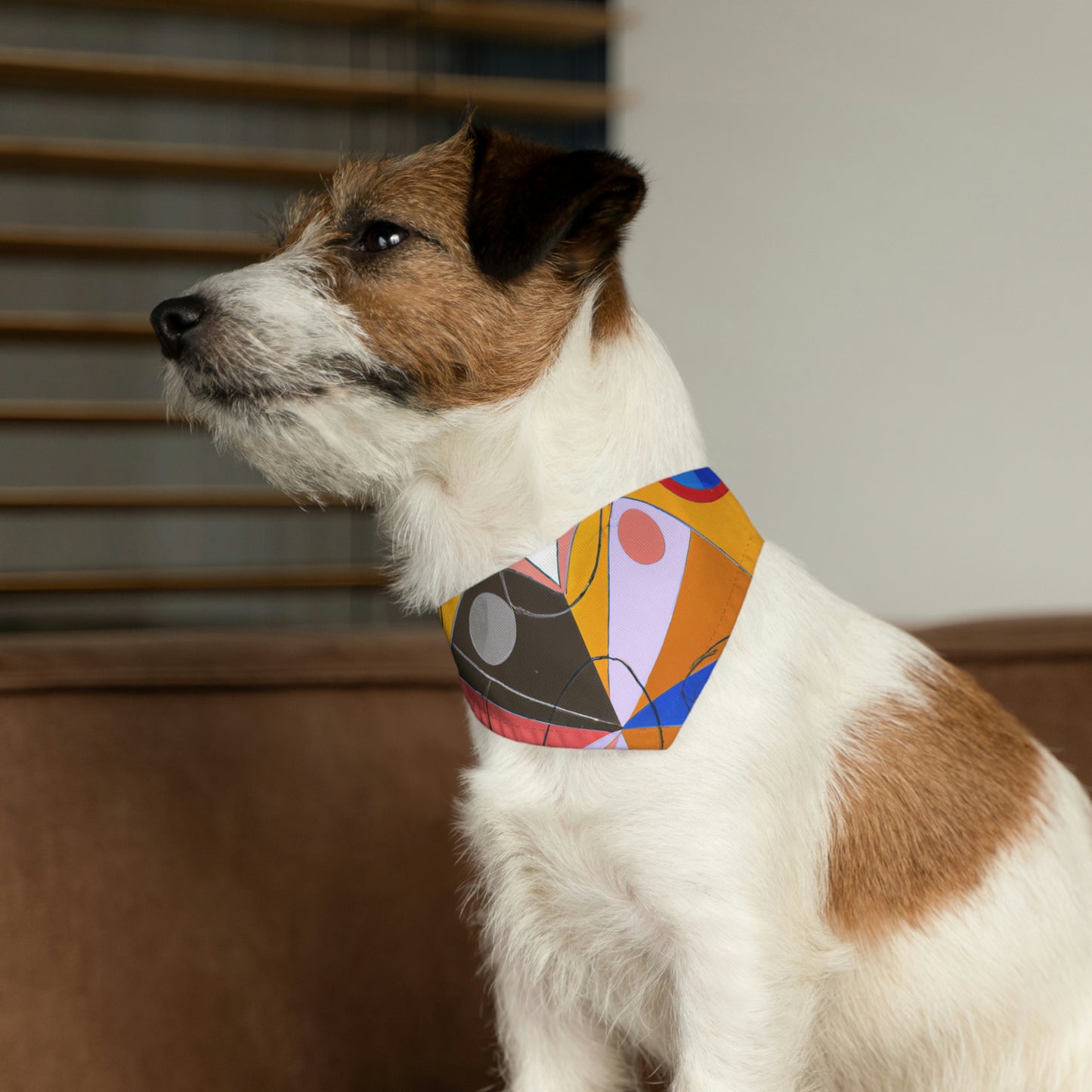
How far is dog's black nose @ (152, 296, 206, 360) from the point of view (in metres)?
0.99

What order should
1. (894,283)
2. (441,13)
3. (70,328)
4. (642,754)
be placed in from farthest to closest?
1. (70,328)
2. (441,13)
3. (894,283)
4. (642,754)

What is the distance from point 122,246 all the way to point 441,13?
4.02ft

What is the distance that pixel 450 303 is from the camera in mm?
994

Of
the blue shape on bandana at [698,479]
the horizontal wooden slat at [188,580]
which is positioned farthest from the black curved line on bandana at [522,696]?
the horizontal wooden slat at [188,580]

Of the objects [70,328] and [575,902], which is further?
[70,328]

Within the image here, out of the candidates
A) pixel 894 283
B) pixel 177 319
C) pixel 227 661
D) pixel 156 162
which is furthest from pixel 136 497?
pixel 177 319

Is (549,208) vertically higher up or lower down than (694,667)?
higher up

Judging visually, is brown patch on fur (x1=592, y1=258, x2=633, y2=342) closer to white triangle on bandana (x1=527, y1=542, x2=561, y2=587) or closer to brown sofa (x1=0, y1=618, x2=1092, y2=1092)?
white triangle on bandana (x1=527, y1=542, x2=561, y2=587)

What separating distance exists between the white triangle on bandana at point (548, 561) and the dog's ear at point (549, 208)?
24 centimetres

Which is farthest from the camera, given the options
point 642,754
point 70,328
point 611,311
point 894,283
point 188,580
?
point 188,580

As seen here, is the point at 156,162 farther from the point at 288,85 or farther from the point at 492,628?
the point at 492,628

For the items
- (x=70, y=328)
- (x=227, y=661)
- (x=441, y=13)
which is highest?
(x=441, y=13)

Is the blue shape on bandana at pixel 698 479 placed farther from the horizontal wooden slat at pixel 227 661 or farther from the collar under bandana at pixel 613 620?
the horizontal wooden slat at pixel 227 661

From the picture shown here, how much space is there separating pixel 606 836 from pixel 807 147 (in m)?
1.92
